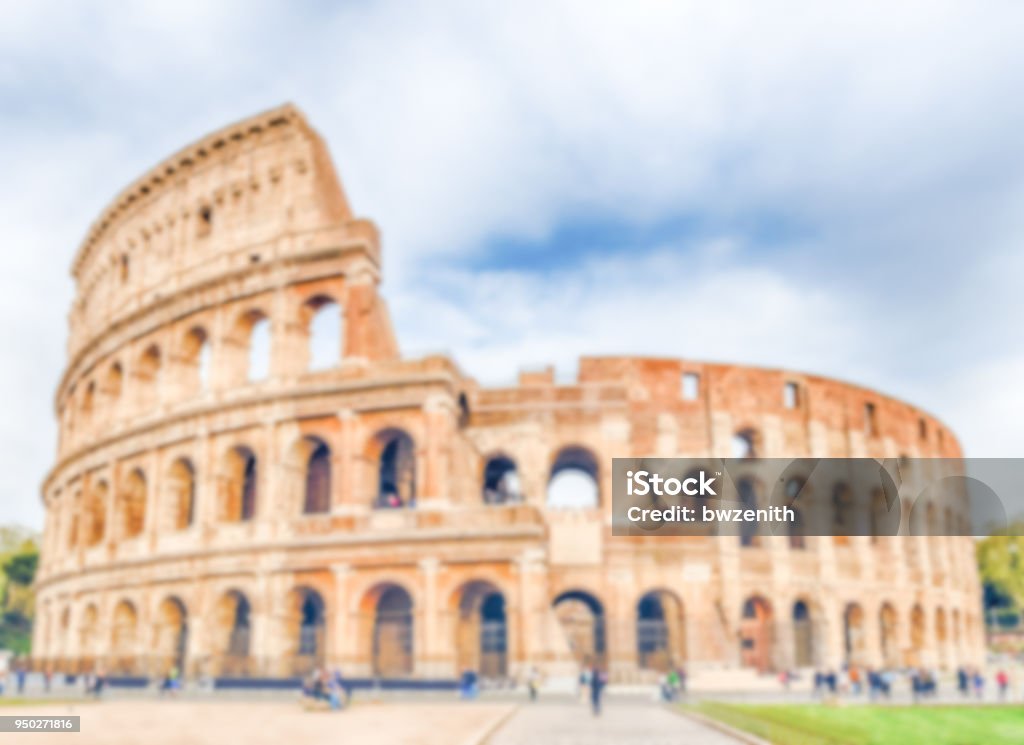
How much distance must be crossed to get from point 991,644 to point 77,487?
5070 centimetres

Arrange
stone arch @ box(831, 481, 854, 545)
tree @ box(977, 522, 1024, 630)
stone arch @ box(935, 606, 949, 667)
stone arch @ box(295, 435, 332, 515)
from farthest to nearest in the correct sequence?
1. tree @ box(977, 522, 1024, 630)
2. stone arch @ box(935, 606, 949, 667)
3. stone arch @ box(831, 481, 854, 545)
4. stone arch @ box(295, 435, 332, 515)

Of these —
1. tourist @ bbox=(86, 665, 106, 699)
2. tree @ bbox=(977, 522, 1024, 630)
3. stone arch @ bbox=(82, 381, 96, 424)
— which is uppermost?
stone arch @ bbox=(82, 381, 96, 424)

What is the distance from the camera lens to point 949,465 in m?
41.5

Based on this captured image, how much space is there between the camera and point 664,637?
101 ft

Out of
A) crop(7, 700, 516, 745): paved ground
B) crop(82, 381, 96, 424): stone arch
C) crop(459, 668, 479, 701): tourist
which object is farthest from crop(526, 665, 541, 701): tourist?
crop(82, 381, 96, 424): stone arch

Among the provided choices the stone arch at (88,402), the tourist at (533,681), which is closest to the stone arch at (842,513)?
the tourist at (533,681)

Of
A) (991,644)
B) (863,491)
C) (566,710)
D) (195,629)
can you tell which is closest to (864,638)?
(863,491)

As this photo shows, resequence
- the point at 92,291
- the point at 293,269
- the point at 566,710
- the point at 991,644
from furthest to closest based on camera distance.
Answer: the point at 991,644, the point at 92,291, the point at 293,269, the point at 566,710

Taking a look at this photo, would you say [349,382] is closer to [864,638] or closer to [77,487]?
[77,487]

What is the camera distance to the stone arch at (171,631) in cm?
2886

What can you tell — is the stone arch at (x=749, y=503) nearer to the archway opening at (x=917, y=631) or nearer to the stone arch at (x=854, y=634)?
the stone arch at (x=854, y=634)

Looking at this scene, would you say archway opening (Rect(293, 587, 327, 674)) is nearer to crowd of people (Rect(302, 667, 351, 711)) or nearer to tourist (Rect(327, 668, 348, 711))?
crowd of people (Rect(302, 667, 351, 711))

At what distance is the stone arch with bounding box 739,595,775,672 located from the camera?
3188cm

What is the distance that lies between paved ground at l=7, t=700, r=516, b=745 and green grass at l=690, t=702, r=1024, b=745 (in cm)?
390
